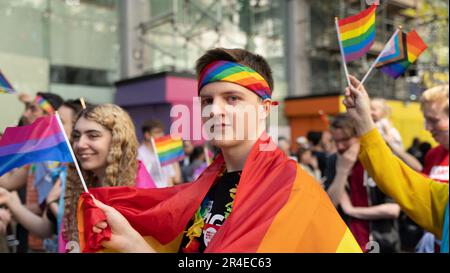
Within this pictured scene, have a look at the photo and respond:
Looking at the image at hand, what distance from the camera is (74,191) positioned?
7.59 ft

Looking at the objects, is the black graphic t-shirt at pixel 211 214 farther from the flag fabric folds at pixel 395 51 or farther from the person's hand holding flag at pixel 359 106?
the flag fabric folds at pixel 395 51

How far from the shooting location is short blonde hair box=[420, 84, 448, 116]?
7.67 ft

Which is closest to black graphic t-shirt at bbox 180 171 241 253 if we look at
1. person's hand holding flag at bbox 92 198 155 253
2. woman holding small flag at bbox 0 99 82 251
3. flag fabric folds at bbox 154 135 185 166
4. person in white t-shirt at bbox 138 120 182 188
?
person's hand holding flag at bbox 92 198 155 253

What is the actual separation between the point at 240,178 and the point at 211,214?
228 mm

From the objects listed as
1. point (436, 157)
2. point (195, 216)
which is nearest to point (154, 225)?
point (195, 216)

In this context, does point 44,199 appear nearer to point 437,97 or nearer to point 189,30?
point 437,97

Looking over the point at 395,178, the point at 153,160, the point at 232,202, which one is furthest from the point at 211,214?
the point at 153,160

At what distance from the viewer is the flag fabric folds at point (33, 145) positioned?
1.70m

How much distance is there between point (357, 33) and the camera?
233cm

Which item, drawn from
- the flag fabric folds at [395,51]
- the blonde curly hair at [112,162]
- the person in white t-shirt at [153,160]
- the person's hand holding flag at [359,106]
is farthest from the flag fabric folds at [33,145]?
the person in white t-shirt at [153,160]

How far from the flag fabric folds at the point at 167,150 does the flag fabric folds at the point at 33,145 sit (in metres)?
2.13

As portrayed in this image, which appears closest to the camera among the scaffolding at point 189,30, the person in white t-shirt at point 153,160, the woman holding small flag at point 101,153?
the woman holding small flag at point 101,153
